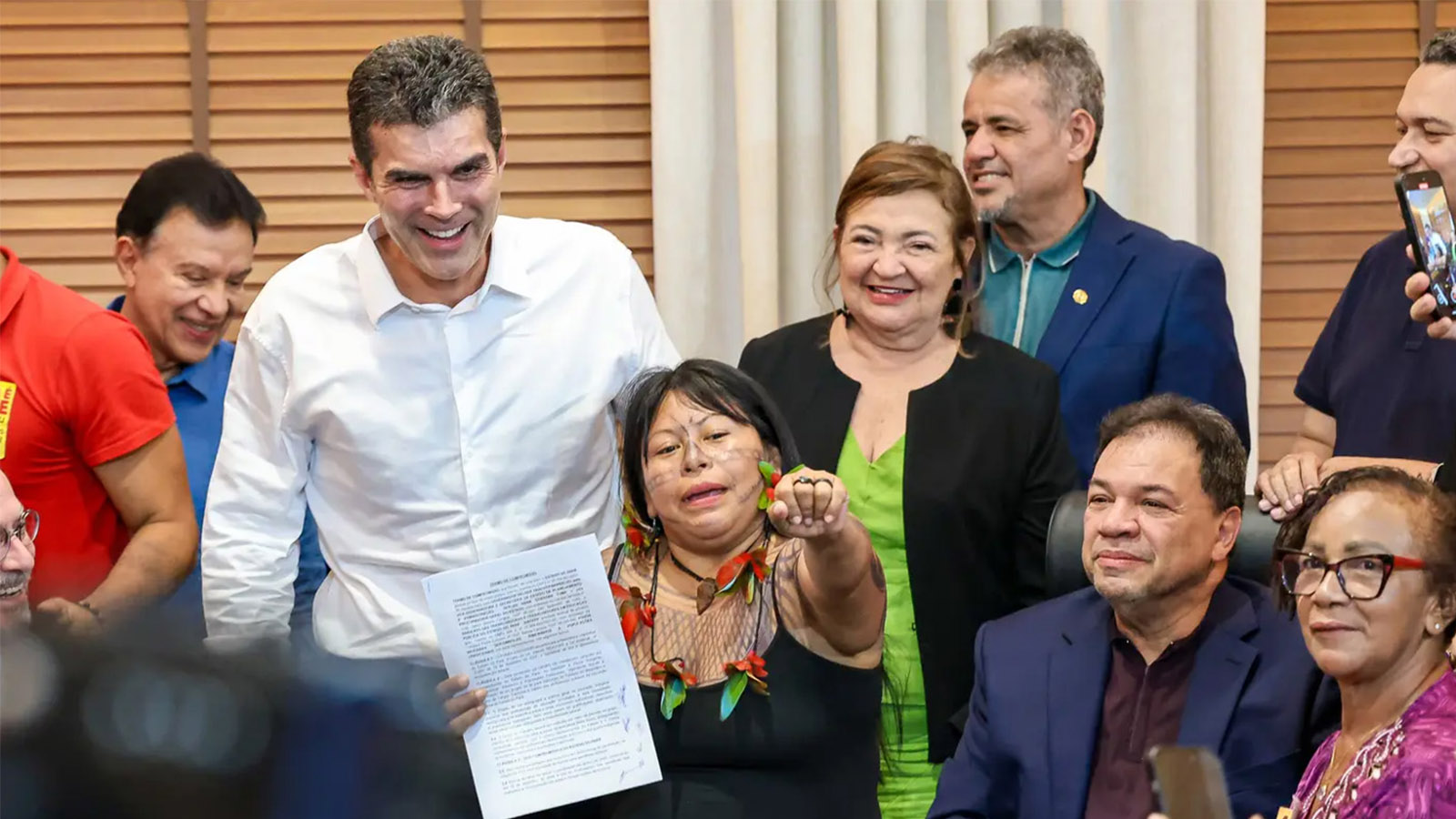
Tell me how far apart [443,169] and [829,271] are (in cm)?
104

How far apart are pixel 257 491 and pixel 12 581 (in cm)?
77

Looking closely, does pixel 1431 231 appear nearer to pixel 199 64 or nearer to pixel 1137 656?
pixel 1137 656

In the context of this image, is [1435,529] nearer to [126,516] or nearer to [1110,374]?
[1110,374]

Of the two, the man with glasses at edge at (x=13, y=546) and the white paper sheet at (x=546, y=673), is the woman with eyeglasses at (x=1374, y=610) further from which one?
the man with glasses at edge at (x=13, y=546)

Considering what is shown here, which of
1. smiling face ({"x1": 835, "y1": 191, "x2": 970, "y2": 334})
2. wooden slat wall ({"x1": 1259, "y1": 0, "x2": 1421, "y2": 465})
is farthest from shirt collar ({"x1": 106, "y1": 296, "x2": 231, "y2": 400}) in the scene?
wooden slat wall ({"x1": 1259, "y1": 0, "x2": 1421, "y2": 465})

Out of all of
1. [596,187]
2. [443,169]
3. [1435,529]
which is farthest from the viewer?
[596,187]

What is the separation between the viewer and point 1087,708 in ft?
9.03

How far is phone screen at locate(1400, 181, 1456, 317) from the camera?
2666mm

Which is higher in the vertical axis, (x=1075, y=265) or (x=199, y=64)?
(x=199, y=64)

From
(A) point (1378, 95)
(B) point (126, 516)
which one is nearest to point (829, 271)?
(B) point (126, 516)

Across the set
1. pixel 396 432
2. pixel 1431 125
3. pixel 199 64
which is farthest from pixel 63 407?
pixel 1431 125

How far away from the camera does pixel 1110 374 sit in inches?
130

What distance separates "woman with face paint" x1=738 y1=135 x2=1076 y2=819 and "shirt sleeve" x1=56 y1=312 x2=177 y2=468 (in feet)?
3.58

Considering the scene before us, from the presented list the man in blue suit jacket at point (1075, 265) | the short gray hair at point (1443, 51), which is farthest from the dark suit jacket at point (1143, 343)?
the short gray hair at point (1443, 51)
